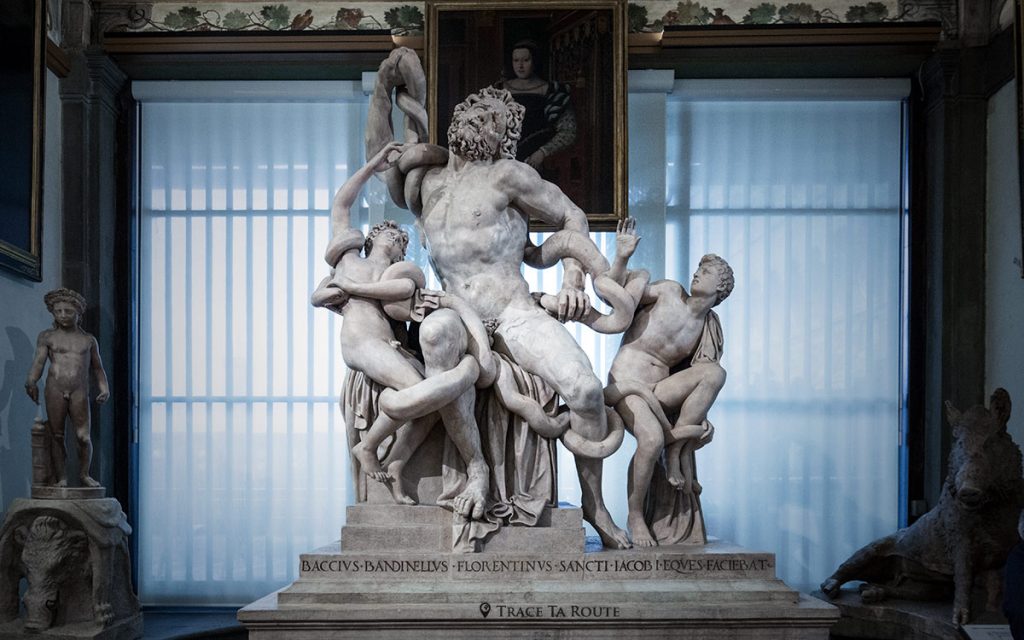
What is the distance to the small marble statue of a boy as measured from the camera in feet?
23.6

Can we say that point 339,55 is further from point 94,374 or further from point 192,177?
point 94,374

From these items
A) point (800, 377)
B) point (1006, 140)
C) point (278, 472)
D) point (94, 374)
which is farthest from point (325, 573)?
point (1006, 140)

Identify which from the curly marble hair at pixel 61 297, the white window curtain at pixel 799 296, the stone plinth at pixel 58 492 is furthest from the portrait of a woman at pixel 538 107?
the stone plinth at pixel 58 492

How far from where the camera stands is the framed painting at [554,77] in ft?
30.6

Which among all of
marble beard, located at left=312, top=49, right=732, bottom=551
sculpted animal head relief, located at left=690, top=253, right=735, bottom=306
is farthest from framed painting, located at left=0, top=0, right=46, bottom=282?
sculpted animal head relief, located at left=690, top=253, right=735, bottom=306

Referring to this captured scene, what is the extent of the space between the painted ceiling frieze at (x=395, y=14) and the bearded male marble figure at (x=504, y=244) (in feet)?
13.0

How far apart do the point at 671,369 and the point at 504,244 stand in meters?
1.01

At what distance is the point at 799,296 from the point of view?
31.3 ft

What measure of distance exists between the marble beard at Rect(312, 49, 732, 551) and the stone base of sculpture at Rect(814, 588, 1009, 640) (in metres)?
1.97

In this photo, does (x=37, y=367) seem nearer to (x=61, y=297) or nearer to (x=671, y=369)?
(x=61, y=297)

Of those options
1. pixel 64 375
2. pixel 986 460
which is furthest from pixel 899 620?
pixel 64 375

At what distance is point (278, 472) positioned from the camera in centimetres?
943

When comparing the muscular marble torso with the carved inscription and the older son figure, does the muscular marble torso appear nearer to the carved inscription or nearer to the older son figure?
the older son figure

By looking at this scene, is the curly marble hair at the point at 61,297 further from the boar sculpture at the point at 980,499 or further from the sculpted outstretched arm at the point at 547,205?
the boar sculpture at the point at 980,499
